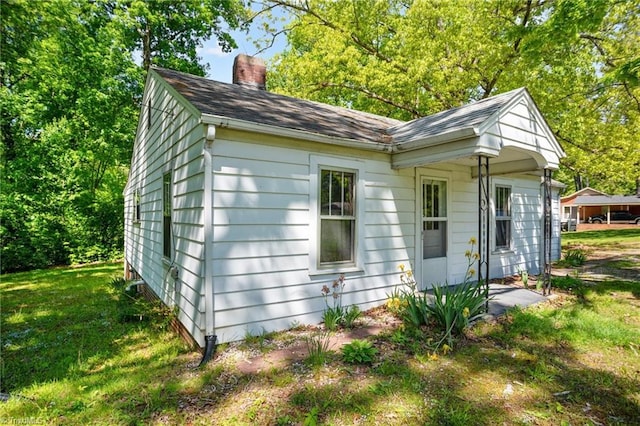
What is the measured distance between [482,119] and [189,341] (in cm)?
515

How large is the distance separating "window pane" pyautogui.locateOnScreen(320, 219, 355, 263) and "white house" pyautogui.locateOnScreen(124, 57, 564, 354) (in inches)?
0.8

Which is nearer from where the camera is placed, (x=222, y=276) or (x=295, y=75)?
(x=222, y=276)

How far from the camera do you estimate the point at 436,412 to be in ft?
Answer: 9.62

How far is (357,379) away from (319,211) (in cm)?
239

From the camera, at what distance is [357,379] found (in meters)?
3.46

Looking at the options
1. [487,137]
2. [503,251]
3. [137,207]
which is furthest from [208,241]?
[503,251]

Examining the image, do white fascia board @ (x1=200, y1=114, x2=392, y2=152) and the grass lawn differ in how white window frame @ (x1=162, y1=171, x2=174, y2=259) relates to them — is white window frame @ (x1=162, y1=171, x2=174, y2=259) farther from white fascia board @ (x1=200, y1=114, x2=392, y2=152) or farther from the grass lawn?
white fascia board @ (x1=200, y1=114, x2=392, y2=152)

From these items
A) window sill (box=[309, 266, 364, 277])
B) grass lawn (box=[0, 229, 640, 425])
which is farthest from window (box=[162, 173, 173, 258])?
window sill (box=[309, 266, 364, 277])

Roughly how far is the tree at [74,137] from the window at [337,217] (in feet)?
42.0

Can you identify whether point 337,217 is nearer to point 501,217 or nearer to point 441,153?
point 441,153

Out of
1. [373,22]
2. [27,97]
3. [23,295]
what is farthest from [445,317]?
[27,97]

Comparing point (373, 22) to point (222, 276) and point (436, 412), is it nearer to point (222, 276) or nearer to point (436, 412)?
point (222, 276)

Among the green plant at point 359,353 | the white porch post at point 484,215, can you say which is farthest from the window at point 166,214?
the white porch post at point 484,215

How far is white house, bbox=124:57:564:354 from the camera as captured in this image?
4.29 m
